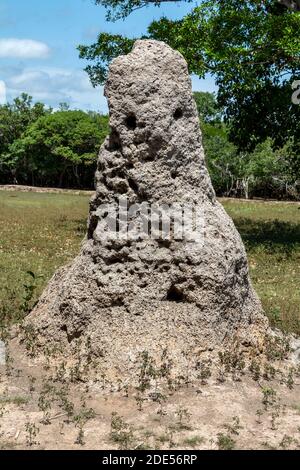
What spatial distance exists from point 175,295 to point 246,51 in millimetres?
11558

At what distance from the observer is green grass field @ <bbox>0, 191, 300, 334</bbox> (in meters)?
10.4

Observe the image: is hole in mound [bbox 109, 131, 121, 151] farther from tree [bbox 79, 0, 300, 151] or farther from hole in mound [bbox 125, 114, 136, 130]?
tree [bbox 79, 0, 300, 151]

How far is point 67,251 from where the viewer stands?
1692cm

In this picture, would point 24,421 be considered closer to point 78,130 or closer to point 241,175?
point 241,175

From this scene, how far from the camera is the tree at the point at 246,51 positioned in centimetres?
1697

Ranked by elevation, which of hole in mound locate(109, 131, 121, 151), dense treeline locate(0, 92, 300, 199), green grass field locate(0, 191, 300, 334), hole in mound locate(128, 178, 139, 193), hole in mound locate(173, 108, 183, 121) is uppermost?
dense treeline locate(0, 92, 300, 199)

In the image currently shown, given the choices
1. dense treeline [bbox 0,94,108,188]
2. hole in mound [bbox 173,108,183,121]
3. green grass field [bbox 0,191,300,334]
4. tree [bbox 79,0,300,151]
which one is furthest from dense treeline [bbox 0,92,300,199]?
hole in mound [bbox 173,108,183,121]

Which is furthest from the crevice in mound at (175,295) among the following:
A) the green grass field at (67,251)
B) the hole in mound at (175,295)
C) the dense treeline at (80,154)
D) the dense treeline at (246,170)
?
the dense treeline at (246,170)

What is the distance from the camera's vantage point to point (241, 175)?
166ft

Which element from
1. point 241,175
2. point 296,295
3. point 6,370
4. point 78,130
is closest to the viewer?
point 6,370

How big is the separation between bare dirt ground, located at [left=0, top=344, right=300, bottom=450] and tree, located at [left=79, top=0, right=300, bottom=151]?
37.4 ft

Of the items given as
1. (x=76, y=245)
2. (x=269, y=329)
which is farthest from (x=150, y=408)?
(x=76, y=245)
